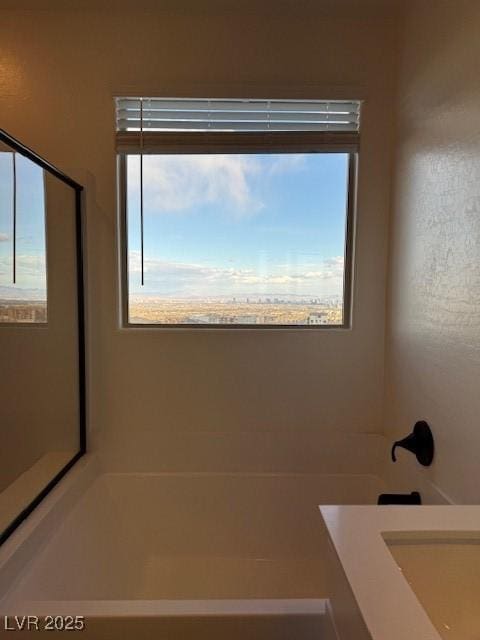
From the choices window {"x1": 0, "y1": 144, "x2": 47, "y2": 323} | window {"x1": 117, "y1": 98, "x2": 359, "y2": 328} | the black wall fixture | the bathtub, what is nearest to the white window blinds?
window {"x1": 117, "y1": 98, "x2": 359, "y2": 328}

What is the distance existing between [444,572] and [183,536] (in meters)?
1.48

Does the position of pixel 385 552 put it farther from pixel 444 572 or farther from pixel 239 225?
pixel 239 225

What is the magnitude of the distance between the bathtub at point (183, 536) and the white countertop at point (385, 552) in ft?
2.73

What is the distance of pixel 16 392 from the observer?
196cm

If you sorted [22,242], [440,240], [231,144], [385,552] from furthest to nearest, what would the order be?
[231,144], [22,242], [440,240], [385,552]

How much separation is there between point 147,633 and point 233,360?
1.18 metres

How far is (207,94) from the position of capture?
2012 millimetres

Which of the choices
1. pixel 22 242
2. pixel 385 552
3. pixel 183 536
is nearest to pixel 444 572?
pixel 385 552

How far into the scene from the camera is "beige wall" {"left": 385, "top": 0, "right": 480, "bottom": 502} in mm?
1306

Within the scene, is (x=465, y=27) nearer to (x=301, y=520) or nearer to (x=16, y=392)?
(x=301, y=520)

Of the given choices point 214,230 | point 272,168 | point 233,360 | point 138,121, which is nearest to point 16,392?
point 233,360

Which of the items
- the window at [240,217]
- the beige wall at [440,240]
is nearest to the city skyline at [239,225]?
the window at [240,217]

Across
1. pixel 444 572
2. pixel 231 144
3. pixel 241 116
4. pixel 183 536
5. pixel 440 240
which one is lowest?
pixel 183 536

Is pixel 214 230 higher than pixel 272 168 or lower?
lower
